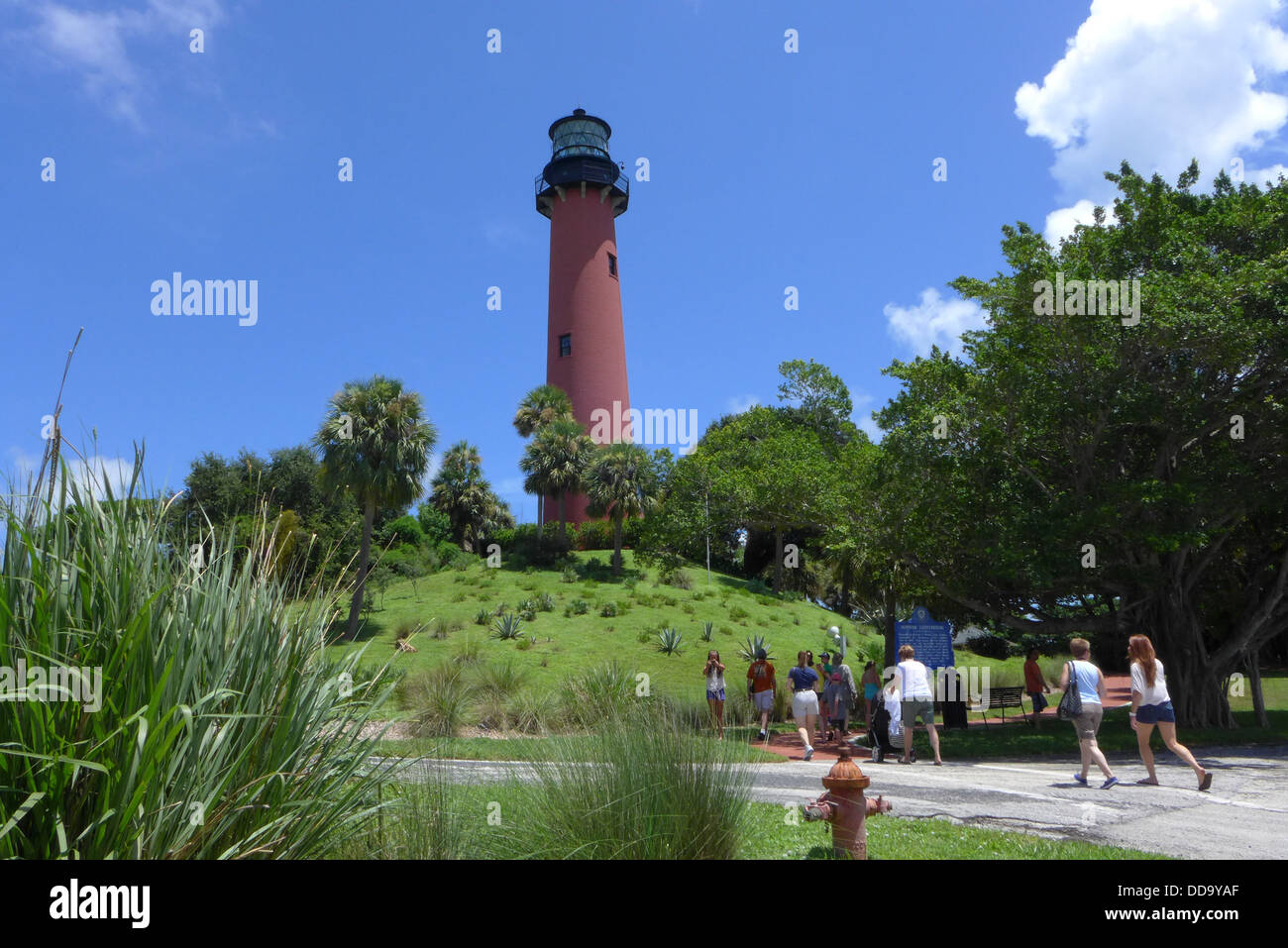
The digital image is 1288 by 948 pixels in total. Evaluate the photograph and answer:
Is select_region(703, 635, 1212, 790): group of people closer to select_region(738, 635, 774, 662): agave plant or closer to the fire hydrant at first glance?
the fire hydrant

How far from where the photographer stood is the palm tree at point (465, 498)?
49.7 m

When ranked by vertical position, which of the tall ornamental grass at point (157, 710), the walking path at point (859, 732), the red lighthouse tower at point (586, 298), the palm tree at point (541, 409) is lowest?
the walking path at point (859, 732)

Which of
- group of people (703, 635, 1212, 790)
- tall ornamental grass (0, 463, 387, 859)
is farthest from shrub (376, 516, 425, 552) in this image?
tall ornamental grass (0, 463, 387, 859)

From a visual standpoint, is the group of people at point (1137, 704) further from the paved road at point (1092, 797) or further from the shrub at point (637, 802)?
the shrub at point (637, 802)

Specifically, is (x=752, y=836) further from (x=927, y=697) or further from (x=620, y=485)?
(x=620, y=485)

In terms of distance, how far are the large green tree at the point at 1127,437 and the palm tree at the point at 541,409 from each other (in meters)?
30.8

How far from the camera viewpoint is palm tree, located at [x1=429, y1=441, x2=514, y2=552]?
49.7 metres

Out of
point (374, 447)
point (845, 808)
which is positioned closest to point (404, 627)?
point (374, 447)

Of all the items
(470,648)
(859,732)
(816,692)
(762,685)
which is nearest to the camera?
(816,692)

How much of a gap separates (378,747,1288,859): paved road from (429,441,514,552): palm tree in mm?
39857

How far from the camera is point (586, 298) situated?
151 feet

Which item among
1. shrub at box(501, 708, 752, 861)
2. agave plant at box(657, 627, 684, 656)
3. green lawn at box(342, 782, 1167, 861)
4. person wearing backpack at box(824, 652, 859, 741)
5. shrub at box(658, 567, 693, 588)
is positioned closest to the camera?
green lawn at box(342, 782, 1167, 861)

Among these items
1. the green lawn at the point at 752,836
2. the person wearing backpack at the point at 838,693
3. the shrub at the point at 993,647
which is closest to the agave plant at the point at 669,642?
the person wearing backpack at the point at 838,693

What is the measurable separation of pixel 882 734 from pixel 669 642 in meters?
16.1
